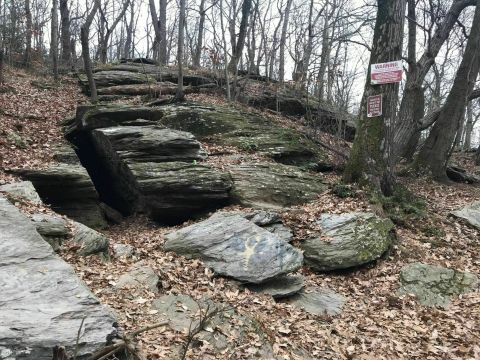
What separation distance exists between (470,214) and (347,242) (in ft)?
12.3

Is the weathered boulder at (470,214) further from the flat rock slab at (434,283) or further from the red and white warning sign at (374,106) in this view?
the red and white warning sign at (374,106)

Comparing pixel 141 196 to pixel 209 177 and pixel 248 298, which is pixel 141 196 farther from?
pixel 248 298

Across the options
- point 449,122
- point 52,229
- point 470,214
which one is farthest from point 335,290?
point 449,122

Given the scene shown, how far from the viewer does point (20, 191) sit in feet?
24.4

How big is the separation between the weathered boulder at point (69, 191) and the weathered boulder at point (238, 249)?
260 cm

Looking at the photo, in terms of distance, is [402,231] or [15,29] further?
[15,29]

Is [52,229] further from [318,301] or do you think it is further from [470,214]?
[470,214]

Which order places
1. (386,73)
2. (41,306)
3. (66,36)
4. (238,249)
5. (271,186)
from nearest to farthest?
(41,306), (238,249), (386,73), (271,186), (66,36)

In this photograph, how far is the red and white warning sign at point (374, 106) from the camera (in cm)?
881

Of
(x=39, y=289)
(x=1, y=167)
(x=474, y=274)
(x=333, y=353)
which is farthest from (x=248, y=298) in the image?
(x=1, y=167)

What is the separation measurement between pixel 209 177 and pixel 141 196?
165 cm

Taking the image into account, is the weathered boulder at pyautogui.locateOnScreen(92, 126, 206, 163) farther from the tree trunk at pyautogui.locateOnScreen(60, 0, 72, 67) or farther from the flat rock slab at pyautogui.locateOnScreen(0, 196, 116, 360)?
the tree trunk at pyautogui.locateOnScreen(60, 0, 72, 67)

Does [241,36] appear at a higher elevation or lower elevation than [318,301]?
higher

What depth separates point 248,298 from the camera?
19.4 ft
